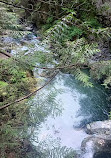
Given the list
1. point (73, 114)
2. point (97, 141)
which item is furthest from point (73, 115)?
point (97, 141)

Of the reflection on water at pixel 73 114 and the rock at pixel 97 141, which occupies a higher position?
the rock at pixel 97 141

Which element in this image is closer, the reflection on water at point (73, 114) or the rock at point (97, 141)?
the rock at point (97, 141)

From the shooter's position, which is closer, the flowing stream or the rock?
the rock

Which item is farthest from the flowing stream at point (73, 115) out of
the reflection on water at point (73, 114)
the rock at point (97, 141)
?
the rock at point (97, 141)

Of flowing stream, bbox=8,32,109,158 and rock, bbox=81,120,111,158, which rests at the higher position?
rock, bbox=81,120,111,158

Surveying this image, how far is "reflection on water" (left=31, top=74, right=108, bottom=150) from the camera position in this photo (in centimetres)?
461

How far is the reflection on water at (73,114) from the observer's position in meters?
4.61

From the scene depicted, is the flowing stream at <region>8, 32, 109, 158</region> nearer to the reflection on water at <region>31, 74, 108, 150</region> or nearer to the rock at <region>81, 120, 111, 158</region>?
the reflection on water at <region>31, 74, 108, 150</region>

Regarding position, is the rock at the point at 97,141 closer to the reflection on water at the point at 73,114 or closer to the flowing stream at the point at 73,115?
the flowing stream at the point at 73,115

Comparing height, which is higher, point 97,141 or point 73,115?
point 97,141

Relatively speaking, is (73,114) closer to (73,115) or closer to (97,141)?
(73,115)

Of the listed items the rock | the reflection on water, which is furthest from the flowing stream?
the rock

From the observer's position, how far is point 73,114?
564 centimetres

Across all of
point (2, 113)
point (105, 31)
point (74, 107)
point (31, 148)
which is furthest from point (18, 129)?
point (74, 107)
